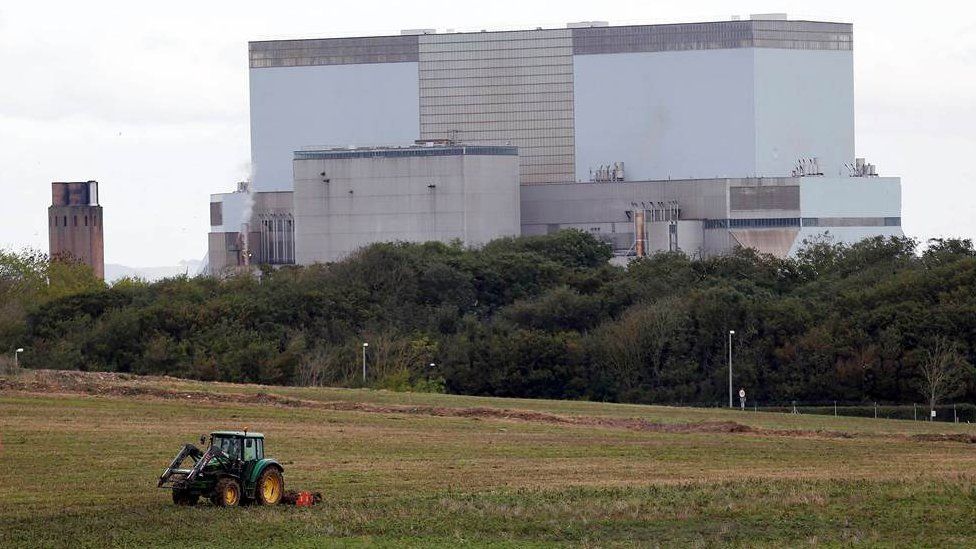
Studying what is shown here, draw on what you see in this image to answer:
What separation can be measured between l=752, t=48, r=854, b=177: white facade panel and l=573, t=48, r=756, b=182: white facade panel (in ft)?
6.34

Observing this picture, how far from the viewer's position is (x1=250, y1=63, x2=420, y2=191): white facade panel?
194 meters

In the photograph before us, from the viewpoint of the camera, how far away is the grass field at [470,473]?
34438 millimetres

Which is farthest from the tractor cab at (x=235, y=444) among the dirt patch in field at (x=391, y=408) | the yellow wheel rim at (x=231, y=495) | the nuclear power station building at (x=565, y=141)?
the nuclear power station building at (x=565, y=141)

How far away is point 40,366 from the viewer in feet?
353

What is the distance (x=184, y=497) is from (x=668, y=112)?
15072 centimetres

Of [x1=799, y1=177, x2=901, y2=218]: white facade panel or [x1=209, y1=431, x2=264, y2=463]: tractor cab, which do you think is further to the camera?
[x1=799, y1=177, x2=901, y2=218]: white facade panel

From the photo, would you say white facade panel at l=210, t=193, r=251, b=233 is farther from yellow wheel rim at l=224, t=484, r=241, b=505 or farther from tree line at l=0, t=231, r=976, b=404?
yellow wheel rim at l=224, t=484, r=241, b=505

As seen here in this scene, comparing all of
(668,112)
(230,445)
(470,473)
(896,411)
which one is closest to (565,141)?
(668,112)

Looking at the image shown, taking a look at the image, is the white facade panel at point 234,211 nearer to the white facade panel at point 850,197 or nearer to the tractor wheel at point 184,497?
the white facade panel at point 850,197

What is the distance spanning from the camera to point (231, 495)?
38.5 metres

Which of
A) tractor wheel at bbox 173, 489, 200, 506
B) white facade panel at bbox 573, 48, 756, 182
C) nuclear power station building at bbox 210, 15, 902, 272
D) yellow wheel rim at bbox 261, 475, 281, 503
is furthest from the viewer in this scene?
white facade panel at bbox 573, 48, 756, 182

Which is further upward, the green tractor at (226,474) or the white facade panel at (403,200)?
the white facade panel at (403,200)

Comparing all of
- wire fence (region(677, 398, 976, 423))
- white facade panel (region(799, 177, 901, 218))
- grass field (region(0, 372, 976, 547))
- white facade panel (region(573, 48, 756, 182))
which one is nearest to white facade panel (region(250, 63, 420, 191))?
white facade panel (region(573, 48, 756, 182))

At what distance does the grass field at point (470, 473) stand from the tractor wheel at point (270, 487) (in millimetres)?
568
